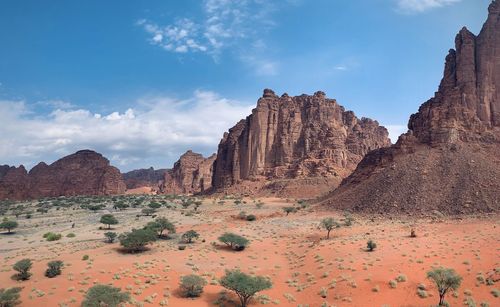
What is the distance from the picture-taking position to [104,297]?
19547 millimetres

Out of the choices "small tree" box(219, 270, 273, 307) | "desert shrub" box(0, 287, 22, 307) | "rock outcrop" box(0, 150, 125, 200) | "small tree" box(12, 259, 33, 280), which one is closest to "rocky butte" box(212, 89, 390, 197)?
"rock outcrop" box(0, 150, 125, 200)

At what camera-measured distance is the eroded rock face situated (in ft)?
533

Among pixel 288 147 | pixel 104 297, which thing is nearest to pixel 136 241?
pixel 104 297

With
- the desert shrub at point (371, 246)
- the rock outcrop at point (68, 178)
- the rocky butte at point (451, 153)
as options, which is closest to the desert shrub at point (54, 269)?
the desert shrub at point (371, 246)

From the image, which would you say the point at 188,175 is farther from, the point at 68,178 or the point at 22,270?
the point at 22,270

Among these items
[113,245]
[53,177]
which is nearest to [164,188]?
[53,177]

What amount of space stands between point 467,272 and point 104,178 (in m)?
130

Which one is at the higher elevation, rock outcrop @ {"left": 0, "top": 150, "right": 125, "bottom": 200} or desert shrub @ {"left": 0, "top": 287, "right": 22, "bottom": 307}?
rock outcrop @ {"left": 0, "top": 150, "right": 125, "bottom": 200}

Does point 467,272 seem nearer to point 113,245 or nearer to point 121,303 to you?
point 121,303

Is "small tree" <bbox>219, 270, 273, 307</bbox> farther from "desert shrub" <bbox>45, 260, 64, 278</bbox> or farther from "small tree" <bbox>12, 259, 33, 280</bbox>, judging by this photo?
"small tree" <bbox>12, 259, 33, 280</bbox>

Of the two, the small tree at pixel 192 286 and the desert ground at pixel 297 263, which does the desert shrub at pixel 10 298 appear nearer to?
the desert ground at pixel 297 263

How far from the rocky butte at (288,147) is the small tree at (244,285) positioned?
73.8 m

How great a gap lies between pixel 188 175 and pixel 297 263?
470 ft

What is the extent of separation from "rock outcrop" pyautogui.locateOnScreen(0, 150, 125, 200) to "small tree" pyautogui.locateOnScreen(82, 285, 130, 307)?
122 metres
